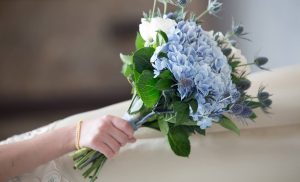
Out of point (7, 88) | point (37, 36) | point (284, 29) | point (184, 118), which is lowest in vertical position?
point (7, 88)

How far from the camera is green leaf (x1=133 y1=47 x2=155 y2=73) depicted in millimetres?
806

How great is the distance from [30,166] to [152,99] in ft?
1.12

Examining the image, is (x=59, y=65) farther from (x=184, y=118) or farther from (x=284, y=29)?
(x=184, y=118)

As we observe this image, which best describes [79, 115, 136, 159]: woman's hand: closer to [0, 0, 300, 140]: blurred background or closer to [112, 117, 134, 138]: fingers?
[112, 117, 134, 138]: fingers

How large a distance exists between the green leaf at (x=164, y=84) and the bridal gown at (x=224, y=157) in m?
0.25

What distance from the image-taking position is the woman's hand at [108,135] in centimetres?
89

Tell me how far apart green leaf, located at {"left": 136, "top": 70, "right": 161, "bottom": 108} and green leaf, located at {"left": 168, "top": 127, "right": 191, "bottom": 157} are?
3.7 inches

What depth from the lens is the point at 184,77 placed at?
2.43ft

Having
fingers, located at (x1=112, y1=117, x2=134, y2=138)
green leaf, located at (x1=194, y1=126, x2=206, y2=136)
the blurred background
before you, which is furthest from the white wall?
fingers, located at (x1=112, y1=117, x2=134, y2=138)

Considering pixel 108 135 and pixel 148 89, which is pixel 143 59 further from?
pixel 108 135

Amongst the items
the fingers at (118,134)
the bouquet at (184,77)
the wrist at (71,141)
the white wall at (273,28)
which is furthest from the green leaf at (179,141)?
the white wall at (273,28)

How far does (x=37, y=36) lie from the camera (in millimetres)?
2174

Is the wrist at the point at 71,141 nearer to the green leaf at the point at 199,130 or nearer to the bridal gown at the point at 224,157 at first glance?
the bridal gown at the point at 224,157

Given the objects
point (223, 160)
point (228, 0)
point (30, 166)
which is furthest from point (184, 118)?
point (228, 0)
